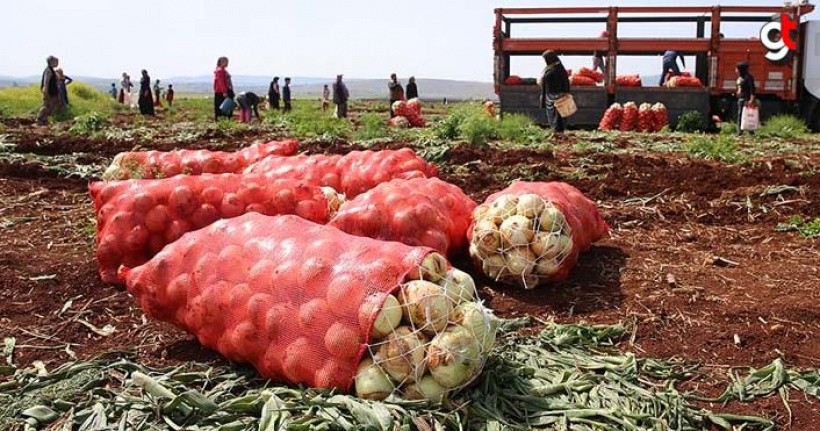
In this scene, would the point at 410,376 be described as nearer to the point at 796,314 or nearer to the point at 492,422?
the point at 492,422

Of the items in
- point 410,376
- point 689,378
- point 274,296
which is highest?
point 274,296

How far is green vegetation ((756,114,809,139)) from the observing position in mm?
11930

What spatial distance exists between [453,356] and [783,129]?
11.6m

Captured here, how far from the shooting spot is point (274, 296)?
8.63ft

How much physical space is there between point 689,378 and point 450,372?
3.22 feet

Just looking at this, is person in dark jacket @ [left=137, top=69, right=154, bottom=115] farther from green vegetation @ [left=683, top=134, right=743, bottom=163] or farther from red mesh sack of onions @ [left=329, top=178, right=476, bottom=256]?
red mesh sack of onions @ [left=329, top=178, right=476, bottom=256]

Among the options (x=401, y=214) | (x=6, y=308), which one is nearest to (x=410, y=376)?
(x=401, y=214)

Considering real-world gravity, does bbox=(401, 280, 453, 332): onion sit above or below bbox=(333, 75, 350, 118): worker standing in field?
below

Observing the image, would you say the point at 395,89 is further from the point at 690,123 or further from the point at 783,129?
the point at 783,129

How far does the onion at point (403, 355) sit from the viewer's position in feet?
7.75

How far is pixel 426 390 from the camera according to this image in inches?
93.7

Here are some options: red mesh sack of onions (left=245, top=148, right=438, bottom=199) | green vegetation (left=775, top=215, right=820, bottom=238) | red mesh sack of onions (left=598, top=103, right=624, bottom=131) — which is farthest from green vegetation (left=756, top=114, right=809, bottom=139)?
red mesh sack of onions (left=245, top=148, right=438, bottom=199)

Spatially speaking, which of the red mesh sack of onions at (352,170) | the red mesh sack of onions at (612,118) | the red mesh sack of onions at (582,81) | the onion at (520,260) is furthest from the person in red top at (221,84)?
the onion at (520,260)

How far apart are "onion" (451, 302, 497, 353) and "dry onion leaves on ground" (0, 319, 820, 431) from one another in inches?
6.4
